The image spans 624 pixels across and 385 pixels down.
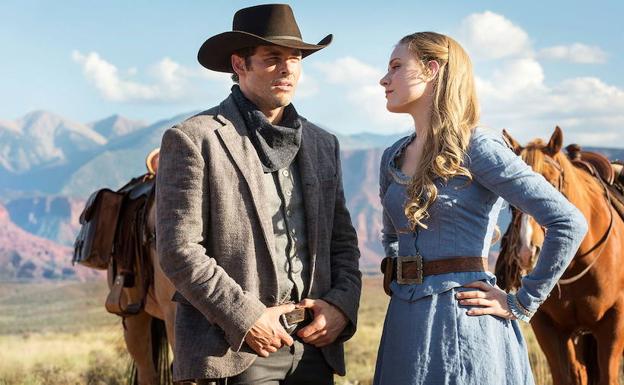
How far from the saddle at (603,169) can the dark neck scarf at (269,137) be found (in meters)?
3.65

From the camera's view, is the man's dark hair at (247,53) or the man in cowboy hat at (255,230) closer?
the man in cowboy hat at (255,230)

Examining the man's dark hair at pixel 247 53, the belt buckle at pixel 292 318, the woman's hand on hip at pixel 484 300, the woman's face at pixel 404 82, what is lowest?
the belt buckle at pixel 292 318

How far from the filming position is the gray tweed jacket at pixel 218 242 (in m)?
2.86

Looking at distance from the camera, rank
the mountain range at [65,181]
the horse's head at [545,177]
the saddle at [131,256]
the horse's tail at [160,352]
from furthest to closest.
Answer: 1. the mountain range at [65,181]
2. the horse's tail at [160,352]
3. the saddle at [131,256]
4. the horse's head at [545,177]

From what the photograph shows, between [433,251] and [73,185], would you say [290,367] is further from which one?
[73,185]

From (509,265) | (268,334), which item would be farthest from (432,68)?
(509,265)

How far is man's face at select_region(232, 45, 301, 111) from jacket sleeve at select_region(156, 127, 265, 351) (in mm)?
335

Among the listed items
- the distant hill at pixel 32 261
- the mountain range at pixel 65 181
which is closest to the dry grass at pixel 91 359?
the mountain range at pixel 65 181

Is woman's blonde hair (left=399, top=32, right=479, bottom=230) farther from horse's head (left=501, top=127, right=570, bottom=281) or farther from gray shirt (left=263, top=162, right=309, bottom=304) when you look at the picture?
horse's head (left=501, top=127, right=570, bottom=281)

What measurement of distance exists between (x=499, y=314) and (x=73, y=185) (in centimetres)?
15388

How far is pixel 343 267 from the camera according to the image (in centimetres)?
325

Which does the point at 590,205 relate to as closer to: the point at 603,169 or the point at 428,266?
the point at 603,169

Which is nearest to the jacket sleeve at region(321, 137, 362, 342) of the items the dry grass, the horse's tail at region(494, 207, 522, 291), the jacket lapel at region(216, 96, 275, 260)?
the jacket lapel at region(216, 96, 275, 260)

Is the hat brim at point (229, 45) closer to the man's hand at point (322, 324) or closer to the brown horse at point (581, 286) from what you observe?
the man's hand at point (322, 324)
